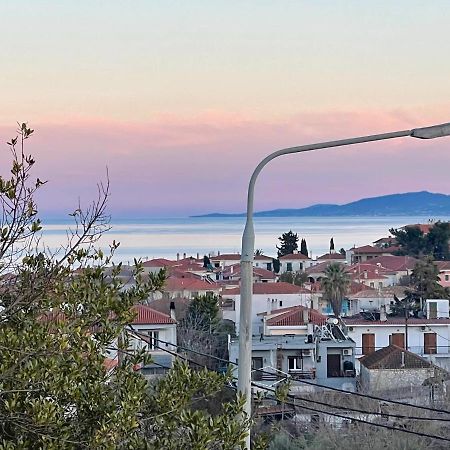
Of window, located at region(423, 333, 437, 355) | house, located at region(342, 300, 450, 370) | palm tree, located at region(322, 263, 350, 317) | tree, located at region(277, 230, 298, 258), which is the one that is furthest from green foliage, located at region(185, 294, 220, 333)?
tree, located at region(277, 230, 298, 258)

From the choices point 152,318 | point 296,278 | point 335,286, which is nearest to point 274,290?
point 335,286

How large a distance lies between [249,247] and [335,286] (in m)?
42.2

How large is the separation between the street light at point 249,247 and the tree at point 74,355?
0.18 meters

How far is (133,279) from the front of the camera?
5832 millimetres

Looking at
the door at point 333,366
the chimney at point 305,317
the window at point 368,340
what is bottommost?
the door at point 333,366

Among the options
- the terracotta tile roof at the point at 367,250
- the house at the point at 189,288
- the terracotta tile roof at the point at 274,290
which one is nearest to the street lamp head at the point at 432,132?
the terracotta tile roof at the point at 274,290

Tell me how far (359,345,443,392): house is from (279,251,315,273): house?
46.2 metres

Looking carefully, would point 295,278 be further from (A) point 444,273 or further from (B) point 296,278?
(A) point 444,273

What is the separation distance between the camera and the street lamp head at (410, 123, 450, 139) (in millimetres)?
5433

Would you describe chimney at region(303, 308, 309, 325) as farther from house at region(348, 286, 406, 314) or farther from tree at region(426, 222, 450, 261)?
tree at region(426, 222, 450, 261)

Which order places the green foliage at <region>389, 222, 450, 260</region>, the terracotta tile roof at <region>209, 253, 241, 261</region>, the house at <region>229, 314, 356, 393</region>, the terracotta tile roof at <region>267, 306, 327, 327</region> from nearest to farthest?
the house at <region>229, 314, 356, 393</region>
the terracotta tile roof at <region>267, 306, 327, 327</region>
the green foliage at <region>389, 222, 450, 260</region>
the terracotta tile roof at <region>209, 253, 241, 261</region>

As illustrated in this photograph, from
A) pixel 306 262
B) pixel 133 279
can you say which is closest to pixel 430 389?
pixel 133 279

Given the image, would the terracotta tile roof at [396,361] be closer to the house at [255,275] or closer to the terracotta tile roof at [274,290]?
the terracotta tile roof at [274,290]

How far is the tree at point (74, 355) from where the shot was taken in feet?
16.3
